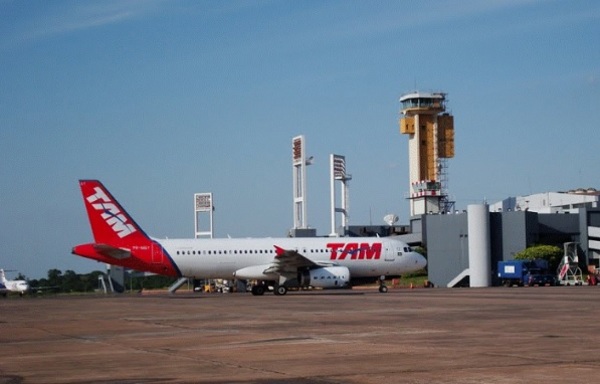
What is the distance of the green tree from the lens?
76.2 m

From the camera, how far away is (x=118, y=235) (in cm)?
5412

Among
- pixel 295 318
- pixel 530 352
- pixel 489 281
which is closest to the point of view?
pixel 530 352

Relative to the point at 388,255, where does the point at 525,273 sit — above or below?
below

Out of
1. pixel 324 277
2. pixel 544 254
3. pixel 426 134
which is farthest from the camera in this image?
pixel 426 134

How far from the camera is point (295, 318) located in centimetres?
2795

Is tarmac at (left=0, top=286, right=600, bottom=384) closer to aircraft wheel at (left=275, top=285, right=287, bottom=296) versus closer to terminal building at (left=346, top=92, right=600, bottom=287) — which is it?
Result: aircraft wheel at (left=275, top=285, right=287, bottom=296)

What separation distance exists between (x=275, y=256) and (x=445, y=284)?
28.5 metres

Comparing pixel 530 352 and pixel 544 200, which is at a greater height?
pixel 544 200

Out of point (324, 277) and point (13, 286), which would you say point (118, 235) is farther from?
point (13, 286)

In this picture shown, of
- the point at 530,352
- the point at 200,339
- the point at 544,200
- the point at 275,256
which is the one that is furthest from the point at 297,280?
the point at 544,200

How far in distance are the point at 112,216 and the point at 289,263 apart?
32.1 ft

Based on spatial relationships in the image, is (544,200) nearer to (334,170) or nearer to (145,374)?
(334,170)

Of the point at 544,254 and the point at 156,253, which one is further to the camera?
the point at 544,254

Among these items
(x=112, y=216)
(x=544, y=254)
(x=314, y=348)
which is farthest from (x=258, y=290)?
(x=314, y=348)
